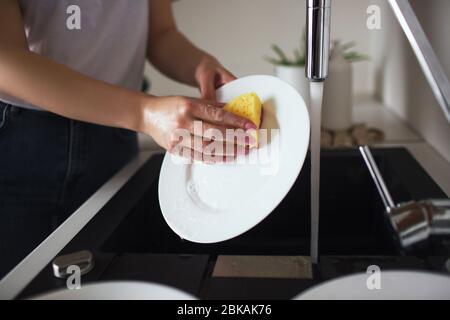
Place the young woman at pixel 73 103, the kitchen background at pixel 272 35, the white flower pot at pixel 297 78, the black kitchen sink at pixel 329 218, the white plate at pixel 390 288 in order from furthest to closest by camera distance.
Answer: the kitchen background at pixel 272 35 < the white flower pot at pixel 297 78 < the black kitchen sink at pixel 329 218 < the young woman at pixel 73 103 < the white plate at pixel 390 288

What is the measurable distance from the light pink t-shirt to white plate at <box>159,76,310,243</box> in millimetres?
254

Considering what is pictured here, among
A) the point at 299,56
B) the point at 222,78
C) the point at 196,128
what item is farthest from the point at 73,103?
the point at 299,56

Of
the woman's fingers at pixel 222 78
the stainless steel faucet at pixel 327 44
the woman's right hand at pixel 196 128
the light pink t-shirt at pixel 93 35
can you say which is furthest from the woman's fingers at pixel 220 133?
the light pink t-shirt at pixel 93 35

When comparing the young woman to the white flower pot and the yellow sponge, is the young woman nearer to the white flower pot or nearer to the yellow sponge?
the yellow sponge

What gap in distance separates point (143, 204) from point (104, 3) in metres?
0.35

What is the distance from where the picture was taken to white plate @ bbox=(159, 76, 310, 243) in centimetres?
54

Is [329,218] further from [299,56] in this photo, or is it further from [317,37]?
[299,56]

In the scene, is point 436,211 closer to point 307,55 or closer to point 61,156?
point 307,55

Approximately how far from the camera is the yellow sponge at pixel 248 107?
59 centimetres

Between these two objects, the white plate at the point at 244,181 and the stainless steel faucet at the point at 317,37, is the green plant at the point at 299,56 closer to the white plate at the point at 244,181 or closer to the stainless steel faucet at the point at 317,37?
the white plate at the point at 244,181

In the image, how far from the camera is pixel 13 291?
0.50 meters

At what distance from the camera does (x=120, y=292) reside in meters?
0.49
